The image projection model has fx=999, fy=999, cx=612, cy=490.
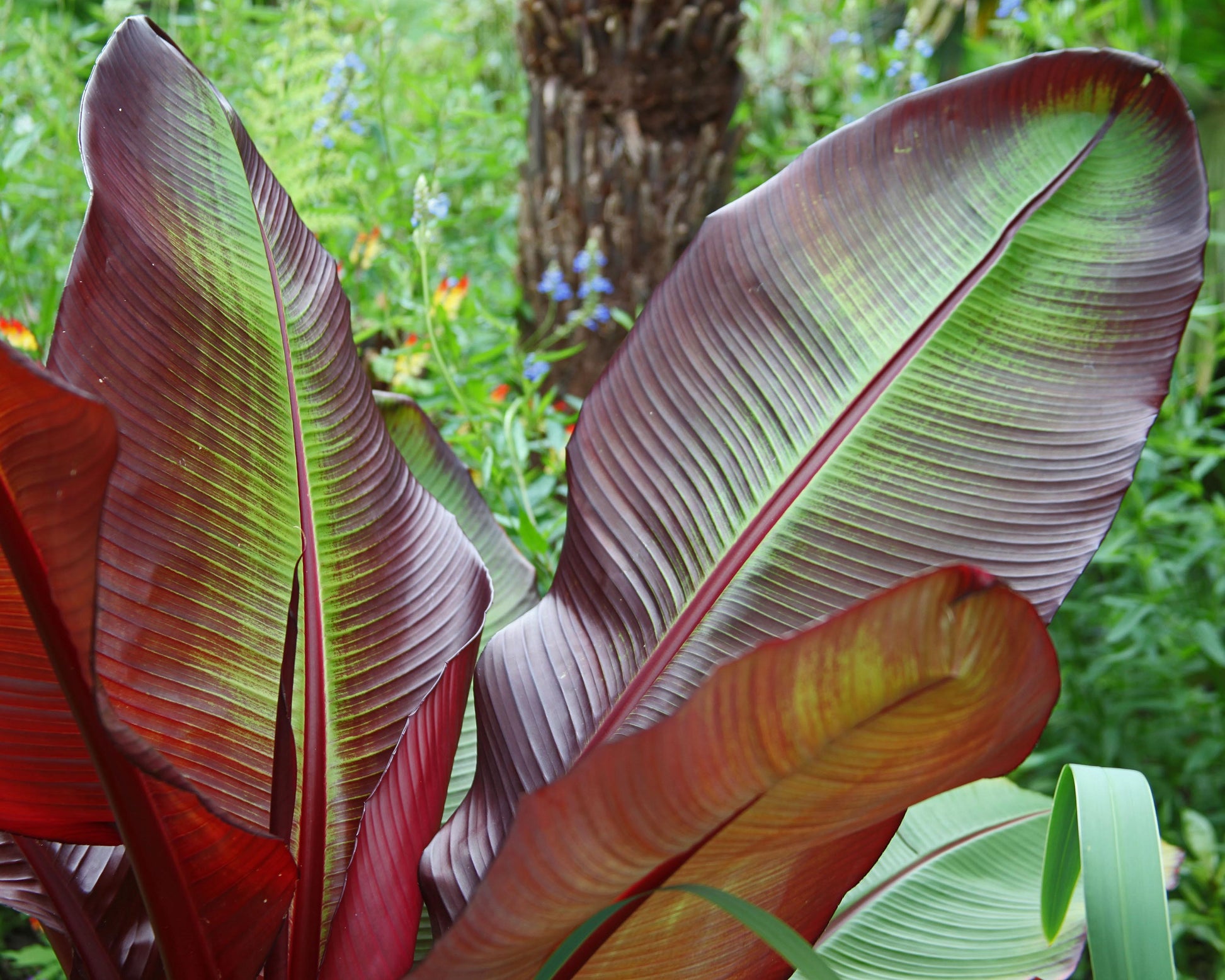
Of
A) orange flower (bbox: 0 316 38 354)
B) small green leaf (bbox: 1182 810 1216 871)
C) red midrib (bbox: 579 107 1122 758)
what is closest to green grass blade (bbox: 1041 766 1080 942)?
red midrib (bbox: 579 107 1122 758)

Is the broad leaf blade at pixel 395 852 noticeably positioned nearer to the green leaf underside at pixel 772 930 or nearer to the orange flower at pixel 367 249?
the green leaf underside at pixel 772 930

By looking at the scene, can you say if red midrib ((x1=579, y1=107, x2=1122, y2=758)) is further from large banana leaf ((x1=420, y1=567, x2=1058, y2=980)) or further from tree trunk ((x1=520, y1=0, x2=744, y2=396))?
tree trunk ((x1=520, y1=0, x2=744, y2=396))

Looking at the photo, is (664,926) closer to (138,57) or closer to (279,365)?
(279,365)

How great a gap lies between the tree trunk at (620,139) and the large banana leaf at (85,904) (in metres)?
1.11

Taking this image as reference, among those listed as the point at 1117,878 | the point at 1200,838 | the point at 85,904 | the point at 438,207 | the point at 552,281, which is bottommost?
the point at 1200,838

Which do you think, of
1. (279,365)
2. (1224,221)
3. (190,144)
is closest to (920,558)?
(279,365)

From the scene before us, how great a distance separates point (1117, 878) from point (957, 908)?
0.40m

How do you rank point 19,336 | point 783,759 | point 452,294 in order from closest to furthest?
point 783,759 → point 19,336 → point 452,294

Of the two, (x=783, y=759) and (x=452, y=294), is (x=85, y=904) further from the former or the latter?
(x=452, y=294)

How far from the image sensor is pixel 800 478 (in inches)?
26.3

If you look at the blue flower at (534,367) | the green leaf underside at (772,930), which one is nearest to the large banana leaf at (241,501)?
the green leaf underside at (772,930)

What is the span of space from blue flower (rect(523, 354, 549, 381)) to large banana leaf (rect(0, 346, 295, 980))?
28.1 inches

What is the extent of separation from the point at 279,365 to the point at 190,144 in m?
0.16

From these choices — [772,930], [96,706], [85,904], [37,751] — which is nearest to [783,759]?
[772,930]
